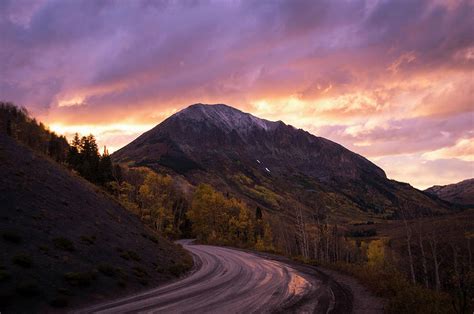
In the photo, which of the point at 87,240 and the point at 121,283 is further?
the point at 87,240

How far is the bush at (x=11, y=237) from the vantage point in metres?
18.5

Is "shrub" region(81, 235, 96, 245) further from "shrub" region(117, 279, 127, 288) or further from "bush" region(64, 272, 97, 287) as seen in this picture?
"bush" region(64, 272, 97, 287)

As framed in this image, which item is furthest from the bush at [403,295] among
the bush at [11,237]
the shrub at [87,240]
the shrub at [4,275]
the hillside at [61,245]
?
the bush at [11,237]

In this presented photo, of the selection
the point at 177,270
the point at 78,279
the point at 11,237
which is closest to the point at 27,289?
the point at 78,279

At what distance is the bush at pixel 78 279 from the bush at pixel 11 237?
3.45m

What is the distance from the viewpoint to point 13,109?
314 ft

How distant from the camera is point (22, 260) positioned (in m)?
16.9

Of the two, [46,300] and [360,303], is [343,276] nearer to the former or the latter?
[360,303]

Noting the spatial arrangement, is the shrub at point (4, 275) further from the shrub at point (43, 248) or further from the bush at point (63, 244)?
the bush at point (63, 244)

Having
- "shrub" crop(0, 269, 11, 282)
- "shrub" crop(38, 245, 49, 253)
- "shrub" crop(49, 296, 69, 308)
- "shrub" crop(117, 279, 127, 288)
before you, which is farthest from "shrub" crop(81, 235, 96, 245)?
"shrub" crop(49, 296, 69, 308)

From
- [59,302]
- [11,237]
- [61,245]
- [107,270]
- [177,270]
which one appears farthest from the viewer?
[177,270]

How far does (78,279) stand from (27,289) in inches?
114

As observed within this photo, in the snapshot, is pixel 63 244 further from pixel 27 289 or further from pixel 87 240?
pixel 27 289

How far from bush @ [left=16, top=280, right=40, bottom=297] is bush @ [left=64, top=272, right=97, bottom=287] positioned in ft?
6.50
